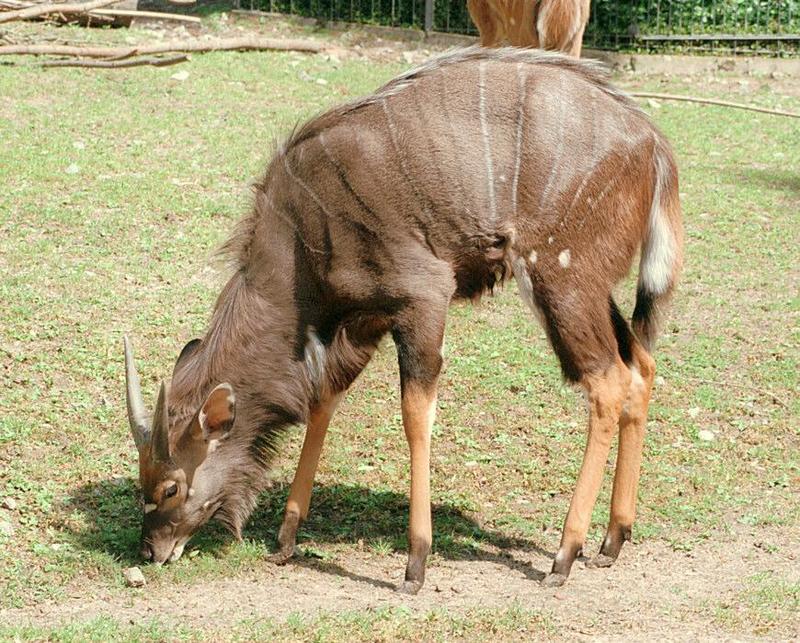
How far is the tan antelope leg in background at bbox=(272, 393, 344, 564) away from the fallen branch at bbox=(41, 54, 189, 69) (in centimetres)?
678

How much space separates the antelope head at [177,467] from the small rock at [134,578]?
118 mm

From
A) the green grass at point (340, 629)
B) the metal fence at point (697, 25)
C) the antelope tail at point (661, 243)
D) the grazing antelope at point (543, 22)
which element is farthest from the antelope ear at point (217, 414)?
the metal fence at point (697, 25)

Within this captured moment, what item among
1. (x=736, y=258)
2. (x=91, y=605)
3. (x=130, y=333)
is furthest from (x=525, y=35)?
A: (x=91, y=605)

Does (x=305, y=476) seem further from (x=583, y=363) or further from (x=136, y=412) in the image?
(x=583, y=363)

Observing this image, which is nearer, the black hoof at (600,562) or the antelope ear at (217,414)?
the antelope ear at (217,414)

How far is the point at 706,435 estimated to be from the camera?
6.75 metres

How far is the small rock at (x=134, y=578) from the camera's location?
5.17 meters

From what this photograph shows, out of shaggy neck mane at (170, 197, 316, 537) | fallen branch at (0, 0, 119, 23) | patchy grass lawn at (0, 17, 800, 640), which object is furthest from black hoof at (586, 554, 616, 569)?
A: fallen branch at (0, 0, 119, 23)

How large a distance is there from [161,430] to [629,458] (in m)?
2.02

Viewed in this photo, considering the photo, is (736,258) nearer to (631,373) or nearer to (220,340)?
(631,373)

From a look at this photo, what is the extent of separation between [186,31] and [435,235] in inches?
381

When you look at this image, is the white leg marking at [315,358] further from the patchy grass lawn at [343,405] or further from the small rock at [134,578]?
the small rock at [134,578]

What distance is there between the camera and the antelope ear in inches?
205

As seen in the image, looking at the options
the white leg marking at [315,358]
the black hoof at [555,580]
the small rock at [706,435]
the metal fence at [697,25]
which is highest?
the metal fence at [697,25]
